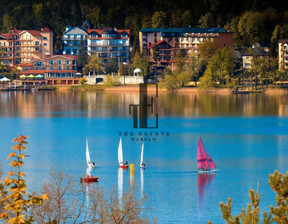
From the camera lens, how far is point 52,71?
382 ft

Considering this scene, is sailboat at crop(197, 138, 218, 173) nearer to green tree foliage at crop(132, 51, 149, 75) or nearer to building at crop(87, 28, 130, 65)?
green tree foliage at crop(132, 51, 149, 75)

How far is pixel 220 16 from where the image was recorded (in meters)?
139

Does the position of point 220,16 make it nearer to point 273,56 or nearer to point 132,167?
point 273,56

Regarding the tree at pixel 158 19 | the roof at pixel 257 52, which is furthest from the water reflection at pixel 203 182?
the tree at pixel 158 19

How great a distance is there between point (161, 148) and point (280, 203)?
27.4 metres

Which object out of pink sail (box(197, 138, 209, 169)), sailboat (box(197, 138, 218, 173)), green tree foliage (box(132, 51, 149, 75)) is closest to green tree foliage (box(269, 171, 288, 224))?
sailboat (box(197, 138, 218, 173))

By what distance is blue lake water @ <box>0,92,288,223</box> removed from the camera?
A: 27.5 m

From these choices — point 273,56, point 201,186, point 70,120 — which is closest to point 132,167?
point 201,186

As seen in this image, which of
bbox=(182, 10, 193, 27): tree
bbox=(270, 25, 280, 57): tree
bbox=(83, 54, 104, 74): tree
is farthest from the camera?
bbox=(182, 10, 193, 27): tree

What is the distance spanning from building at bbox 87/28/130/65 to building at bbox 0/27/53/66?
714 cm

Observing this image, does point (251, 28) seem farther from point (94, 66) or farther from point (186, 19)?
point (94, 66)

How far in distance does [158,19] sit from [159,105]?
182 ft

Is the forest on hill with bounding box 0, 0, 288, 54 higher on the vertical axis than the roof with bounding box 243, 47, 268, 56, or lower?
higher

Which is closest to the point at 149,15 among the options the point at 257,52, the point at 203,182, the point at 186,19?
the point at 186,19
